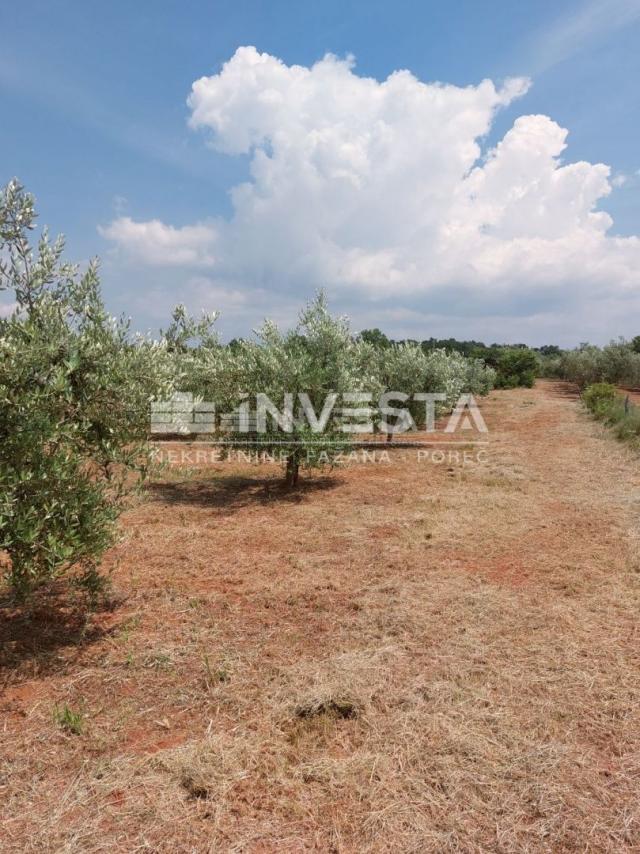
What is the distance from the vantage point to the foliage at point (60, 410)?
429 cm

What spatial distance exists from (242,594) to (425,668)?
8.77 feet

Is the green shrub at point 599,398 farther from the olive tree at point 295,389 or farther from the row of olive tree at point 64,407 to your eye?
the row of olive tree at point 64,407

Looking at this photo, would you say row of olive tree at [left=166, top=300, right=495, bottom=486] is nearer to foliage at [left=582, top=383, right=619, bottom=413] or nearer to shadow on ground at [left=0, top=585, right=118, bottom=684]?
shadow on ground at [left=0, top=585, right=118, bottom=684]

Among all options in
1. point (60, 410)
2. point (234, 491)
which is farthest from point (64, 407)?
point (234, 491)

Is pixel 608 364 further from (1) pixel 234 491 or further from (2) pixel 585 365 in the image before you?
(1) pixel 234 491

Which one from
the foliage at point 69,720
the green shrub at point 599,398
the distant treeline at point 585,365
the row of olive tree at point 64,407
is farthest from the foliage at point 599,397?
the foliage at point 69,720

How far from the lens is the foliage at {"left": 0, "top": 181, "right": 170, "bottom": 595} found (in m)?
4.29

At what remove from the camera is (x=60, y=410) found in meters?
4.71

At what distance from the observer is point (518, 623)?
5.66 meters

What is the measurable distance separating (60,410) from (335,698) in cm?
370

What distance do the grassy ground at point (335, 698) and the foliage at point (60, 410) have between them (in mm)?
1305

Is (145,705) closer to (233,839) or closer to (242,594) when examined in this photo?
(233,839)

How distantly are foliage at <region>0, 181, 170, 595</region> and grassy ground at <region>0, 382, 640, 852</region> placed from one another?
A: 1305mm

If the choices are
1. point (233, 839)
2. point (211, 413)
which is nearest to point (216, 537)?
point (211, 413)
